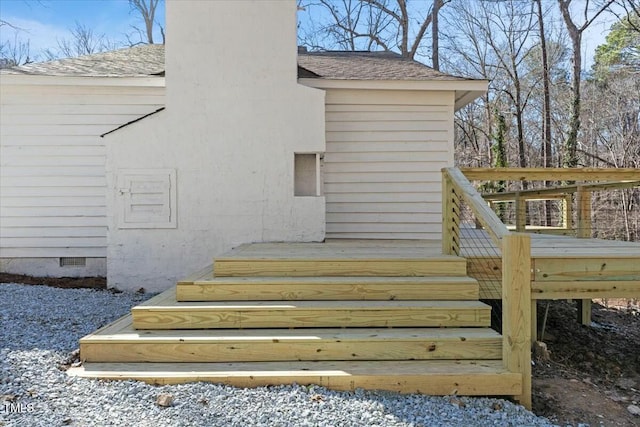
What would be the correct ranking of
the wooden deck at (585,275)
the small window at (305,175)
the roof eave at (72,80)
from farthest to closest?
1. the roof eave at (72,80)
2. the small window at (305,175)
3. the wooden deck at (585,275)

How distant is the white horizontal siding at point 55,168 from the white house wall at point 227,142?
1314 mm

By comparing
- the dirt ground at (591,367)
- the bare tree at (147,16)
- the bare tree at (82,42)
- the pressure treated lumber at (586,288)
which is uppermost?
the bare tree at (147,16)

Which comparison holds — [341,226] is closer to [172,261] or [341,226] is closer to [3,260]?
[172,261]

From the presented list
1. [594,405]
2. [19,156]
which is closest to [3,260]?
[19,156]

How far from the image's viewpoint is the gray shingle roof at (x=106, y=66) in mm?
6020

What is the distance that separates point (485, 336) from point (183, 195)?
3.90m

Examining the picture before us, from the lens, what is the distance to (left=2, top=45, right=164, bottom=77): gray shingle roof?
→ 6.02 metres

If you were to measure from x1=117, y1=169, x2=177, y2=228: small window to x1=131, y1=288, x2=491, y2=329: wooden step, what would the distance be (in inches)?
93.6

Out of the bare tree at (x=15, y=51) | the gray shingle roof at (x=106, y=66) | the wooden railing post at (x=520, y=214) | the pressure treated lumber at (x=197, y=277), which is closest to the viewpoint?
the pressure treated lumber at (x=197, y=277)

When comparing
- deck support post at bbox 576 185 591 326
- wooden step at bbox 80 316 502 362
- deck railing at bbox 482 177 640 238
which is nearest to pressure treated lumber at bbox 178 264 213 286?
wooden step at bbox 80 316 502 362

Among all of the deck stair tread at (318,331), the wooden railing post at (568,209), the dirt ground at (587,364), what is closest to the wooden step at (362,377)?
the deck stair tread at (318,331)

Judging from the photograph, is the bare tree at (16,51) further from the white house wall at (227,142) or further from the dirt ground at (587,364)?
the white house wall at (227,142)

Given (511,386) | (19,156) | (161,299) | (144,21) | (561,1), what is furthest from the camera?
(144,21)

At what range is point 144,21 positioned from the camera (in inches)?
677
